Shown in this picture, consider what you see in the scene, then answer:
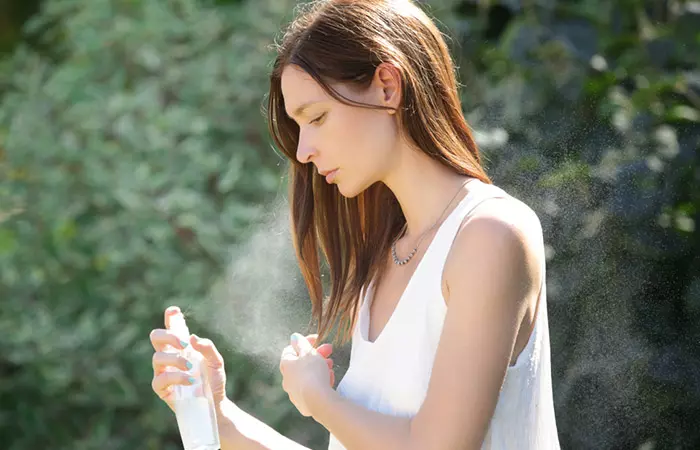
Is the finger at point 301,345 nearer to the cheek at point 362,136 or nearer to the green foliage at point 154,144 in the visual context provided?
the cheek at point 362,136

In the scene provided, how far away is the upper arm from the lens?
1320 millimetres

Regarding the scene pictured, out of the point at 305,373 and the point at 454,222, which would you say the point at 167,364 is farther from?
the point at 454,222

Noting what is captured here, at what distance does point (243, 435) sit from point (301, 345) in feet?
0.86

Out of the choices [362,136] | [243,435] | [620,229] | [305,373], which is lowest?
[620,229]

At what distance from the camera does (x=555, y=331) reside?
2359 mm

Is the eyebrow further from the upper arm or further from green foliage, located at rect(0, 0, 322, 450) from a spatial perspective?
green foliage, located at rect(0, 0, 322, 450)

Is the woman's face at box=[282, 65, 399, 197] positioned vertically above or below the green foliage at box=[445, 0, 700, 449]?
above

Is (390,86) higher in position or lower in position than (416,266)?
higher

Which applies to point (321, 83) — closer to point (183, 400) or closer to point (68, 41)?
point (183, 400)

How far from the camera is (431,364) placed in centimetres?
145

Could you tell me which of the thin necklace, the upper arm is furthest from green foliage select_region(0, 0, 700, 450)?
the upper arm

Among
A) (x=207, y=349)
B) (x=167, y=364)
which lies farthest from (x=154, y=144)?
(x=167, y=364)

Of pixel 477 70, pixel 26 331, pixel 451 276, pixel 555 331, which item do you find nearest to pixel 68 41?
pixel 26 331

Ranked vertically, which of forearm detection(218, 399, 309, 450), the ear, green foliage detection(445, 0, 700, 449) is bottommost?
green foliage detection(445, 0, 700, 449)
